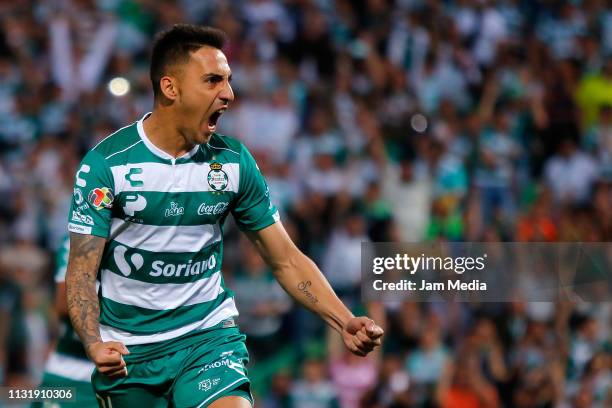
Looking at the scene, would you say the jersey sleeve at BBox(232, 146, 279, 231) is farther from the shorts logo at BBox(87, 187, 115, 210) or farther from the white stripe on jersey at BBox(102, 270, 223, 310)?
the shorts logo at BBox(87, 187, 115, 210)

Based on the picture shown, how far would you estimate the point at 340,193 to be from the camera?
10.8 meters

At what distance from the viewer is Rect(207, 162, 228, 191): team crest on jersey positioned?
5023 mm

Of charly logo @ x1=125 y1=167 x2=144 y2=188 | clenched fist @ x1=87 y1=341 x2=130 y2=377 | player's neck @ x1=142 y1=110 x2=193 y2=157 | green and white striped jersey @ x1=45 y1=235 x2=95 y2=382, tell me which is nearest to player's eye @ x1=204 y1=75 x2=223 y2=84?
player's neck @ x1=142 y1=110 x2=193 y2=157

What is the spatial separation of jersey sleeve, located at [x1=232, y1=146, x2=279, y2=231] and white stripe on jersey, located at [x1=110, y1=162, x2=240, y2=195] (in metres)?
0.07

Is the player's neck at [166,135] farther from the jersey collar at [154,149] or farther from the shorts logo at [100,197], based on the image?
the shorts logo at [100,197]

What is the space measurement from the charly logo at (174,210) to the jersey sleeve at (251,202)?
312mm

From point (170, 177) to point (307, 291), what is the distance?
819 mm

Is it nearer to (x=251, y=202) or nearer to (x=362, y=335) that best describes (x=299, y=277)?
(x=251, y=202)

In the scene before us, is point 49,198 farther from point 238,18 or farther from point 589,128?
point 589,128

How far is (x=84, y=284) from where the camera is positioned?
4727 mm

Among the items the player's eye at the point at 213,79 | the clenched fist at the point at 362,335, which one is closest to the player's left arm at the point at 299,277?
the clenched fist at the point at 362,335

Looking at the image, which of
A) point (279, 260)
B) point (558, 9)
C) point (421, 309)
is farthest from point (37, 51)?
point (279, 260)

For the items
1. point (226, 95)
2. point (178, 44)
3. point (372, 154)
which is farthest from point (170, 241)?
point (372, 154)

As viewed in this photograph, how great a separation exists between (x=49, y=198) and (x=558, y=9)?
7.12 metres
